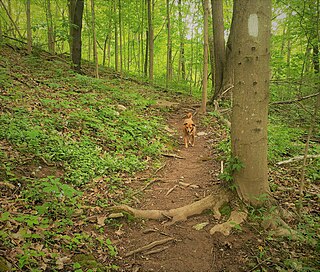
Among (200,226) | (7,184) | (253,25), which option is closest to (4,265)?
(7,184)

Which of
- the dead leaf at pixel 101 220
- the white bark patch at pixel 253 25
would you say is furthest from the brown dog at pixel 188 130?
the dead leaf at pixel 101 220

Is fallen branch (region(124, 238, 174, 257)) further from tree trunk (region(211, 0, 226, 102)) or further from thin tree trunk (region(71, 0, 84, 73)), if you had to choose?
thin tree trunk (region(71, 0, 84, 73))

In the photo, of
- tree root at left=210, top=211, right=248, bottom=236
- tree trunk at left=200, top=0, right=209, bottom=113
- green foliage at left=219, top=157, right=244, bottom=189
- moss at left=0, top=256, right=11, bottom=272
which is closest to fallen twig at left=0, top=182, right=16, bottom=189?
moss at left=0, top=256, right=11, bottom=272

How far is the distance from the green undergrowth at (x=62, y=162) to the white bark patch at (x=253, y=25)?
342cm

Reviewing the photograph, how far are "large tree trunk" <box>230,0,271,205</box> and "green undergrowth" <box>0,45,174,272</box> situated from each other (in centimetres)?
223

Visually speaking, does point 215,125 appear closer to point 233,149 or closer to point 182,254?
point 233,149

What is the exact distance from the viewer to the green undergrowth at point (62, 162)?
113 inches

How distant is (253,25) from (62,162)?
4.13 meters

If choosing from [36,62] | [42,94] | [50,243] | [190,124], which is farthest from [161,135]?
[36,62]

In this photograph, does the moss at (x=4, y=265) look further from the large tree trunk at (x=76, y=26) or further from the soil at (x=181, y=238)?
the large tree trunk at (x=76, y=26)

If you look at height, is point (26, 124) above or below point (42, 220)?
above

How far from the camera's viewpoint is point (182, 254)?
3.21 meters

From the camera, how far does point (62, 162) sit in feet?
15.9

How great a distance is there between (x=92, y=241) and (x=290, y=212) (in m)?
3.09
